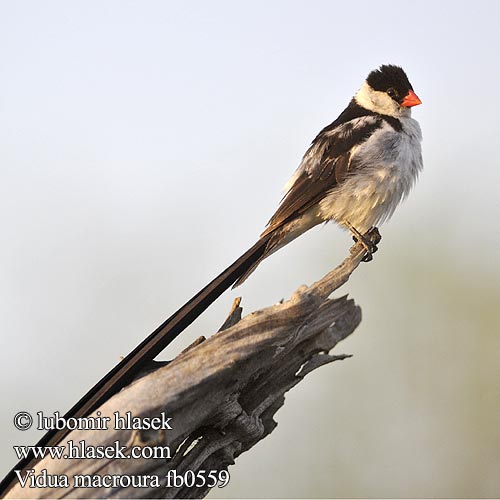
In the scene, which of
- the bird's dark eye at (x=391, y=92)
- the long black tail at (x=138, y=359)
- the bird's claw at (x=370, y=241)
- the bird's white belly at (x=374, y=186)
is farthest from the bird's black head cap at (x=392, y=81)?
the long black tail at (x=138, y=359)

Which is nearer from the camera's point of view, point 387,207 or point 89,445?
point 89,445

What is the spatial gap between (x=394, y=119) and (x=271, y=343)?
2068 millimetres

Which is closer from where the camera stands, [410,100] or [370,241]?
[370,241]

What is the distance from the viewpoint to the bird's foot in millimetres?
3824

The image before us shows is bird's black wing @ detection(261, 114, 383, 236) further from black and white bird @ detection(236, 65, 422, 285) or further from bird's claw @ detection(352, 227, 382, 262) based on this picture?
bird's claw @ detection(352, 227, 382, 262)

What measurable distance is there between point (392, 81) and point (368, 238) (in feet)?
3.32

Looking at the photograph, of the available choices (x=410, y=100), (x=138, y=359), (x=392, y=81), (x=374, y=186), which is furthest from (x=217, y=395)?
(x=392, y=81)

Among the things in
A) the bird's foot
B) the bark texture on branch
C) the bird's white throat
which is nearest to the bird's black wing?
the bird's white throat

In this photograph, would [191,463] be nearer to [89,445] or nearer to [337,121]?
[89,445]

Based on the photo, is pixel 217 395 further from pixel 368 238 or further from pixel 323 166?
pixel 323 166

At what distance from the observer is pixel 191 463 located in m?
2.65

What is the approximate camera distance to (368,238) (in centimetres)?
399

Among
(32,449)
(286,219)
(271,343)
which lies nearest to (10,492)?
(32,449)

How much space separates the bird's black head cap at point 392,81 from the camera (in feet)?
14.4
